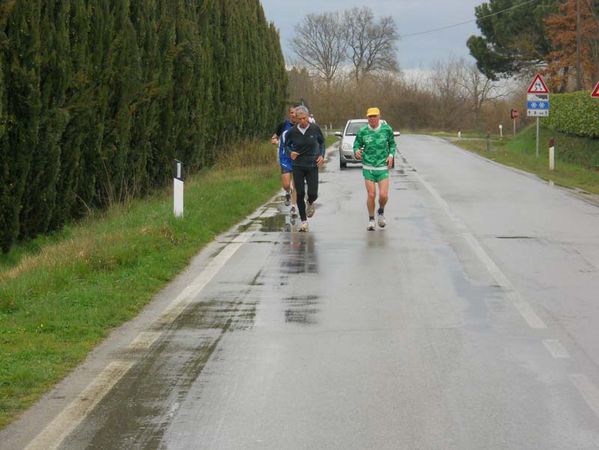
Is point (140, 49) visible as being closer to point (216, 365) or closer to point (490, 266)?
point (490, 266)

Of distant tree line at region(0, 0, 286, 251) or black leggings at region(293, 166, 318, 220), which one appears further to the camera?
black leggings at region(293, 166, 318, 220)

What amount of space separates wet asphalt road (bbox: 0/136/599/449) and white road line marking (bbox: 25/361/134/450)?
2 centimetres

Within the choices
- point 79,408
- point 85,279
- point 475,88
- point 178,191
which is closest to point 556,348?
point 79,408

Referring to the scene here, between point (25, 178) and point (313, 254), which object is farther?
point (25, 178)

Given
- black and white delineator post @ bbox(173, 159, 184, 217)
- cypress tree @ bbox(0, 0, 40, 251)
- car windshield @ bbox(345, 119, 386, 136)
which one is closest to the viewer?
cypress tree @ bbox(0, 0, 40, 251)

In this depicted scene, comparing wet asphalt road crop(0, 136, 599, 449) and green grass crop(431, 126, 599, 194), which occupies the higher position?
green grass crop(431, 126, 599, 194)

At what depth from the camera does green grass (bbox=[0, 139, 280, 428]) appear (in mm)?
7023

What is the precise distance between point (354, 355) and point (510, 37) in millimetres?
58787

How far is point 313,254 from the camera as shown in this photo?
494 inches

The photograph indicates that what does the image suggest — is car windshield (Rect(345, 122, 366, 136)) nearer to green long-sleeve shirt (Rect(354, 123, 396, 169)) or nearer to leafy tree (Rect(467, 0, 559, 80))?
green long-sleeve shirt (Rect(354, 123, 396, 169))

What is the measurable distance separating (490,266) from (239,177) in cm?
1341

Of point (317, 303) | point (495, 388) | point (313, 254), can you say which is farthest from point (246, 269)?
point (495, 388)

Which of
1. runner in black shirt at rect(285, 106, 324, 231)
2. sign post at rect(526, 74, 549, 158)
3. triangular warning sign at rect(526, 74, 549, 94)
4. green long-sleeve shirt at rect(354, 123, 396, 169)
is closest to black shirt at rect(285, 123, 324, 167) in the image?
runner in black shirt at rect(285, 106, 324, 231)

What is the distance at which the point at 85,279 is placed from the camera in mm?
10430
